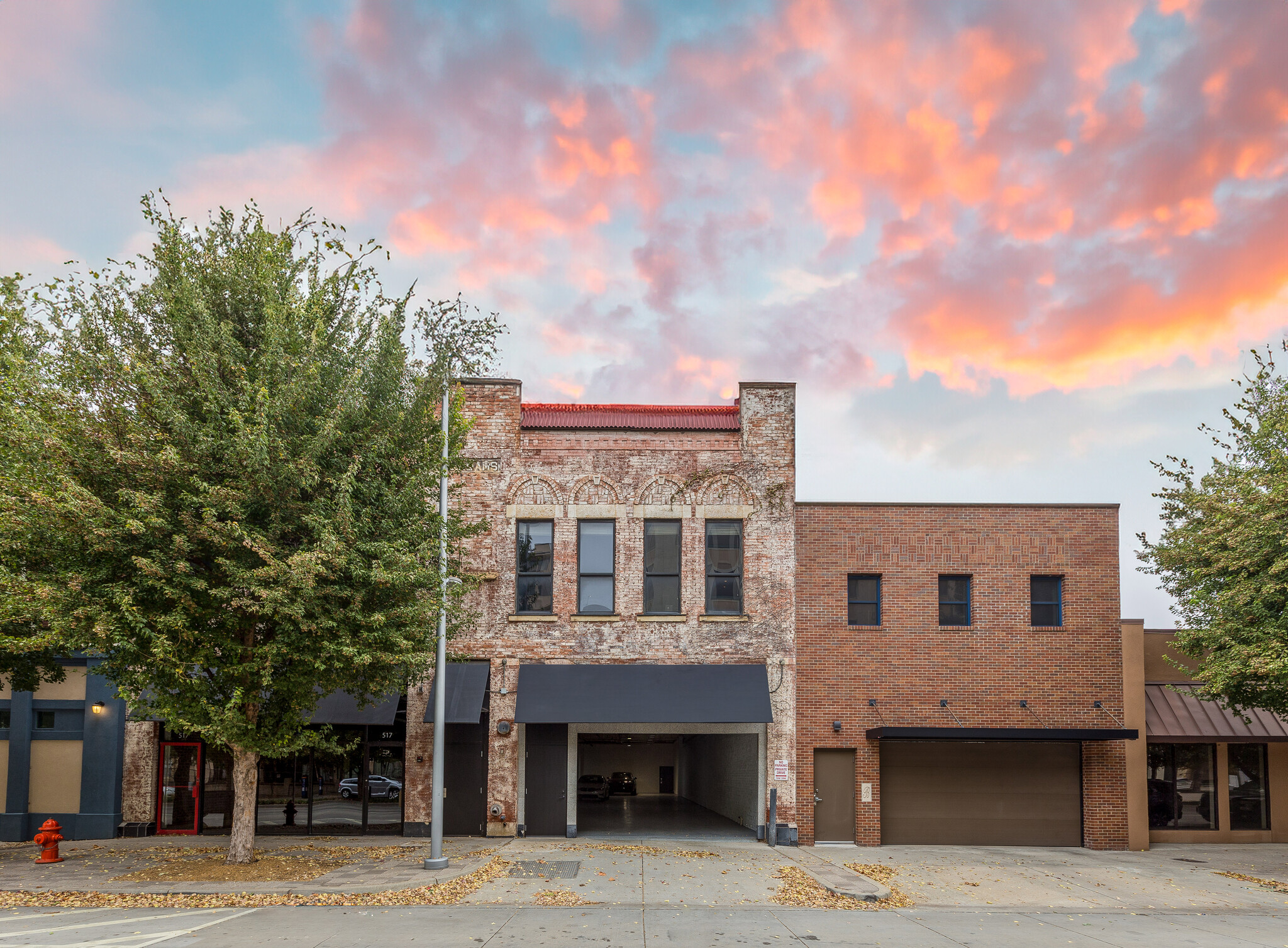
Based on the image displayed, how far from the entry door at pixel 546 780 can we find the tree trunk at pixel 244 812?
6.38 metres

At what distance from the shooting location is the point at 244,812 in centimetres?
1728

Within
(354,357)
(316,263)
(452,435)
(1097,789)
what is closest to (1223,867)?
(1097,789)

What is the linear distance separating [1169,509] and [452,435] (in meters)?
17.4

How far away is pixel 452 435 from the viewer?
18.9 meters

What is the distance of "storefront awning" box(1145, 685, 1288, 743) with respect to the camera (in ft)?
75.3

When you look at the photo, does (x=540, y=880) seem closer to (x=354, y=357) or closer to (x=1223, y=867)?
(x=354, y=357)

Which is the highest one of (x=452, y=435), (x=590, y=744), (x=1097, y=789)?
(x=452, y=435)

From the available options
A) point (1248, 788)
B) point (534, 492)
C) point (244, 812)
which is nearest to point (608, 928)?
point (244, 812)

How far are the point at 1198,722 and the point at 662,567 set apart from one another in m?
14.3

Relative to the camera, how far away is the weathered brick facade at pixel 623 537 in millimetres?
21609

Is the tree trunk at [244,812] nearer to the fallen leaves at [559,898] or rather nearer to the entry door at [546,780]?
the fallen leaves at [559,898]

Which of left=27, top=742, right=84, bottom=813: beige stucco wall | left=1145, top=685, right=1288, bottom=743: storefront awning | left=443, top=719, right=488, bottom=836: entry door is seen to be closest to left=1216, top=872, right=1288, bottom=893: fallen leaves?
left=1145, top=685, right=1288, bottom=743: storefront awning

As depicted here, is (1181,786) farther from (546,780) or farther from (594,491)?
(594,491)

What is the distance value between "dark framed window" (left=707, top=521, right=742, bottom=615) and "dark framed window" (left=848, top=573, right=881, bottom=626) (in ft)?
9.64
